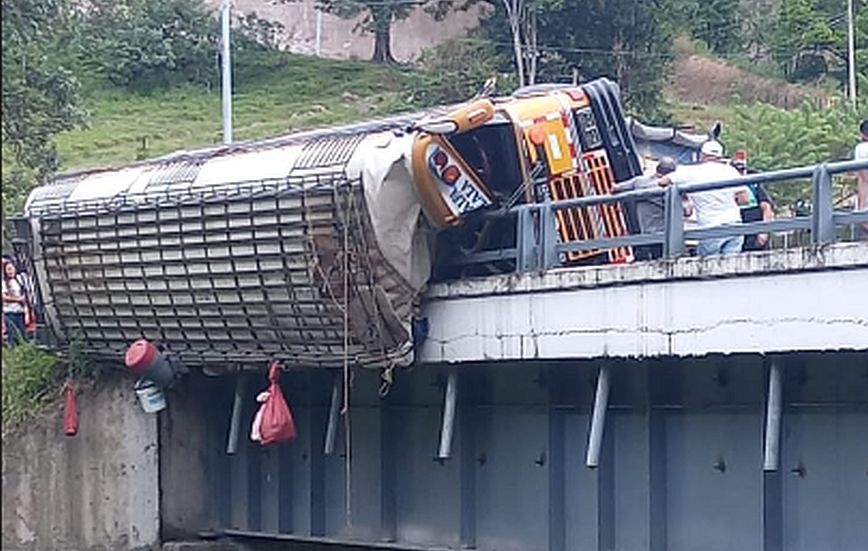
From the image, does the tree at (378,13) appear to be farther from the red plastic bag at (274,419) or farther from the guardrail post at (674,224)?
the guardrail post at (674,224)

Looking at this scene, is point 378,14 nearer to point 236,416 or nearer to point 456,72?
point 456,72

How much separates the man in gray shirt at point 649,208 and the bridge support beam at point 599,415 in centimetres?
108

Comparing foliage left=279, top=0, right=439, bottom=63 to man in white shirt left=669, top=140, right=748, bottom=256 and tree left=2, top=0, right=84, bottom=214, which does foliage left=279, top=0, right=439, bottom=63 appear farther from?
man in white shirt left=669, top=140, right=748, bottom=256

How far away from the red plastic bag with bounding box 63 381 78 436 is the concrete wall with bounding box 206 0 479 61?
45.7 meters

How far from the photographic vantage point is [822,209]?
12.3 metres

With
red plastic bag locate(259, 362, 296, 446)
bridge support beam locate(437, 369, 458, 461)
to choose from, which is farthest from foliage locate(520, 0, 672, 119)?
bridge support beam locate(437, 369, 458, 461)

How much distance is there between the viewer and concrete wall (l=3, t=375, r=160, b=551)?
20.1 m

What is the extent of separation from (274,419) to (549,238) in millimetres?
4052

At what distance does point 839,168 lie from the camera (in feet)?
39.8

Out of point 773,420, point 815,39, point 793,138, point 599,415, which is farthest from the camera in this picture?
point 815,39

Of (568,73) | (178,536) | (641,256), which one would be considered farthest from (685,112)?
(641,256)

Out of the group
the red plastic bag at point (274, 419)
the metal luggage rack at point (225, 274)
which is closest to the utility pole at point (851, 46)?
the metal luggage rack at point (225, 274)

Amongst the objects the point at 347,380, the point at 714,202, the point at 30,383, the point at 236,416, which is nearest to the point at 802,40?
the point at 236,416

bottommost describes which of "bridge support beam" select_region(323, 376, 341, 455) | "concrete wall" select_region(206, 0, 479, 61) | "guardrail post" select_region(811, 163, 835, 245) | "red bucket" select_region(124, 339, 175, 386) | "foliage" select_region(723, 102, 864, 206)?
"bridge support beam" select_region(323, 376, 341, 455)
